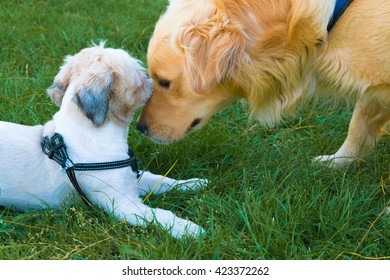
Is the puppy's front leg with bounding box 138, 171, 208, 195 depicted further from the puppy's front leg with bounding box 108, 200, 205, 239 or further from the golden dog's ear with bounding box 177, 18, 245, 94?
the golden dog's ear with bounding box 177, 18, 245, 94

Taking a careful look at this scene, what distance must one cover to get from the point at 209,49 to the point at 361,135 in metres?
1.32

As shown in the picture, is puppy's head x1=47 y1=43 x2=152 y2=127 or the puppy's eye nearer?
puppy's head x1=47 y1=43 x2=152 y2=127

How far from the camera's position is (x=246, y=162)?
3.48 metres

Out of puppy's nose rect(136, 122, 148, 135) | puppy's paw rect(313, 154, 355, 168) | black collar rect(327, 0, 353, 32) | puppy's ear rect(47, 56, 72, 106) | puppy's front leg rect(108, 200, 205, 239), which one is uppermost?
black collar rect(327, 0, 353, 32)

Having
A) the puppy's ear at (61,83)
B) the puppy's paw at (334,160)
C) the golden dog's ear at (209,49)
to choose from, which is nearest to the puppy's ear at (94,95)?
the puppy's ear at (61,83)

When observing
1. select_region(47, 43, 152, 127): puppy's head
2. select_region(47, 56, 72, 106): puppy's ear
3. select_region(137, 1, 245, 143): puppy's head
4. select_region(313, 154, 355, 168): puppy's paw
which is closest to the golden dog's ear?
select_region(137, 1, 245, 143): puppy's head

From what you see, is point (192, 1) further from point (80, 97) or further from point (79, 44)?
point (79, 44)

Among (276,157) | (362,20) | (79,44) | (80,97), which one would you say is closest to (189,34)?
(80,97)

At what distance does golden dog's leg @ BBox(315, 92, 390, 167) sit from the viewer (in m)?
3.62

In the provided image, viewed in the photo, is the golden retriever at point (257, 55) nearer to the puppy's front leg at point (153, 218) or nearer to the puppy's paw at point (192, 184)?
the puppy's paw at point (192, 184)

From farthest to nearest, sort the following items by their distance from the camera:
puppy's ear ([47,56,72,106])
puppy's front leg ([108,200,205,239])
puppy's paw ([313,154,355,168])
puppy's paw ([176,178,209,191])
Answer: puppy's paw ([313,154,355,168]) < puppy's paw ([176,178,209,191]) < puppy's ear ([47,56,72,106]) < puppy's front leg ([108,200,205,239])

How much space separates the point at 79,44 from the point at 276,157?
2295 millimetres

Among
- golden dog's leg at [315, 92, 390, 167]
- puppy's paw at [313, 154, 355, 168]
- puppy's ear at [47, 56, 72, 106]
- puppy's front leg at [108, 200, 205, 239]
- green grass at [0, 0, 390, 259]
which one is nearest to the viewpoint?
green grass at [0, 0, 390, 259]

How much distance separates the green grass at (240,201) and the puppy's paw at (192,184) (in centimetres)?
4
